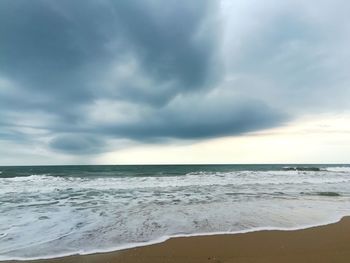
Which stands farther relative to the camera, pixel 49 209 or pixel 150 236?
pixel 49 209

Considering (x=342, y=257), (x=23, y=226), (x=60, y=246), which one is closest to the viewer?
(x=342, y=257)

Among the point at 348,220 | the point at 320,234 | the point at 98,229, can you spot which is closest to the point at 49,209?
the point at 98,229

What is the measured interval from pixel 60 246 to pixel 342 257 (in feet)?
Result: 18.4

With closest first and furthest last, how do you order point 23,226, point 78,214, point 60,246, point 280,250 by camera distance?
point 280,250
point 60,246
point 23,226
point 78,214

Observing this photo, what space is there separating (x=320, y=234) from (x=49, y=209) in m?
9.50

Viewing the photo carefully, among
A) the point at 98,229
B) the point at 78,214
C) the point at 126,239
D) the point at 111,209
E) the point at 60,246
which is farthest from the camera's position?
the point at 111,209

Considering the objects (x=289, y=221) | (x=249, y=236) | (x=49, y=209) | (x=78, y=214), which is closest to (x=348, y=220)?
(x=289, y=221)

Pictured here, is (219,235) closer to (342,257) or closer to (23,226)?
(342,257)

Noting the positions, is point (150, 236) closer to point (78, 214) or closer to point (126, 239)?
point (126, 239)

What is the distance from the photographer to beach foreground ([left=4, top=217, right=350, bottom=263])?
194 inches

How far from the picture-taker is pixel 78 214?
376 inches

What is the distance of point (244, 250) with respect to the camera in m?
5.39

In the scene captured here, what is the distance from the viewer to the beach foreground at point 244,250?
4930 mm

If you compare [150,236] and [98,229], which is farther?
[98,229]
